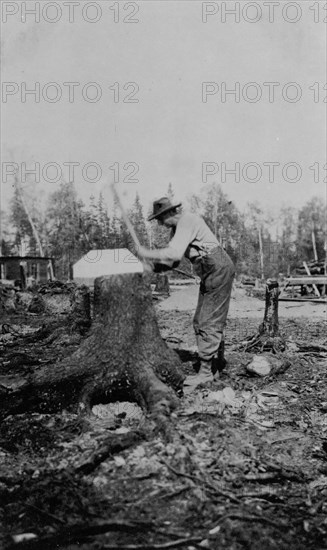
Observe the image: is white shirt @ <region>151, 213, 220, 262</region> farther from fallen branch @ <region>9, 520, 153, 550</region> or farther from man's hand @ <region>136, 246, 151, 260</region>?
fallen branch @ <region>9, 520, 153, 550</region>

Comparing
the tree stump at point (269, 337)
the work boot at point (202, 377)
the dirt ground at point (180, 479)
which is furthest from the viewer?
the tree stump at point (269, 337)

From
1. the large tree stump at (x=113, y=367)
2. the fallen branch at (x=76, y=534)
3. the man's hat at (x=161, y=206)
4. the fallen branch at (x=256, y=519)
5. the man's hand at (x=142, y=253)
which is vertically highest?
the man's hat at (x=161, y=206)

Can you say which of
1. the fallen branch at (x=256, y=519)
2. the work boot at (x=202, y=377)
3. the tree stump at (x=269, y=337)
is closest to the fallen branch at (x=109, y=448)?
the fallen branch at (x=256, y=519)

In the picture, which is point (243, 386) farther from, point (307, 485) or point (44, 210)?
point (44, 210)

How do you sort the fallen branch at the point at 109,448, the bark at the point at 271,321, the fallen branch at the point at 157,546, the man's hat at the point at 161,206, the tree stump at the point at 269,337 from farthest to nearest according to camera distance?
1. the bark at the point at 271,321
2. the tree stump at the point at 269,337
3. the man's hat at the point at 161,206
4. the fallen branch at the point at 109,448
5. the fallen branch at the point at 157,546

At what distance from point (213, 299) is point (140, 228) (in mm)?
32676

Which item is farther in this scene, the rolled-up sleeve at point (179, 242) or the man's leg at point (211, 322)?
the man's leg at point (211, 322)

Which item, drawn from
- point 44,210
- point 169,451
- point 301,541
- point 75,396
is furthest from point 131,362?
point 44,210

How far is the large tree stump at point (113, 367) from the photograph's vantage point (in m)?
3.90

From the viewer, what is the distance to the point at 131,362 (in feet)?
13.5

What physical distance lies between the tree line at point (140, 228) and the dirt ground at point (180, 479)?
3423 cm

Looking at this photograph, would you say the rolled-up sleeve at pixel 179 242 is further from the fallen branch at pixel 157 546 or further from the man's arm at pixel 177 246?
the fallen branch at pixel 157 546

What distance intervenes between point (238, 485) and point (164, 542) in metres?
0.72

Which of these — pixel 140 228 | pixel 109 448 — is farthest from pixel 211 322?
pixel 140 228
